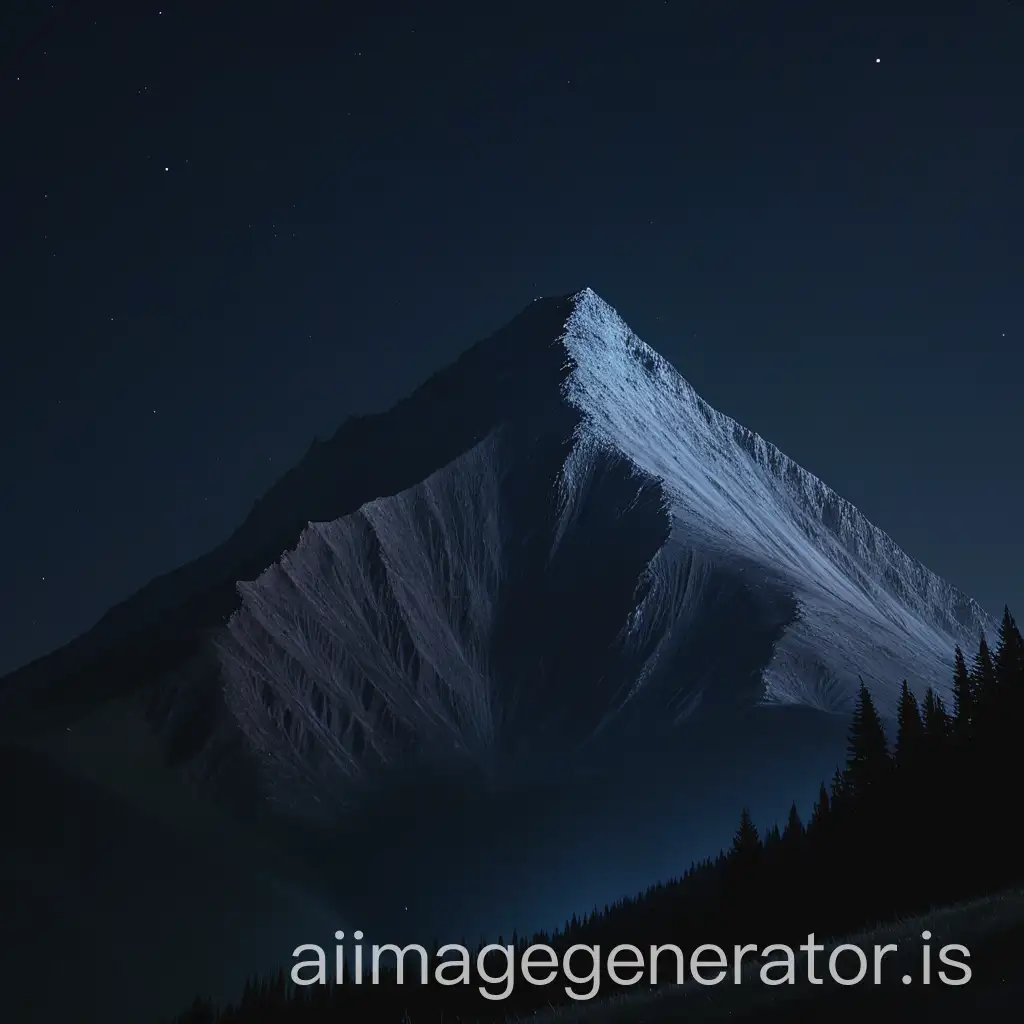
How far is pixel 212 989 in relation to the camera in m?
142

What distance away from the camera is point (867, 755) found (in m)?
72.0

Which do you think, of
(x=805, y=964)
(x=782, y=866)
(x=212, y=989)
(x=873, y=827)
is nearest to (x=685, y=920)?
(x=782, y=866)

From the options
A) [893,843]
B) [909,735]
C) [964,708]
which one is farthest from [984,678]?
[893,843]

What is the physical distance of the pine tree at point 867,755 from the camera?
68.2 meters

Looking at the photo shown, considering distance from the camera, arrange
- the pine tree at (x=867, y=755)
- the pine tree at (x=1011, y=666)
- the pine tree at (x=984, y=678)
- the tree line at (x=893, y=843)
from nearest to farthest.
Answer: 1. the tree line at (x=893, y=843)
2. the pine tree at (x=1011, y=666)
3. the pine tree at (x=984, y=678)
4. the pine tree at (x=867, y=755)

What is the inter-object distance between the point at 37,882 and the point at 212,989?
36353 mm

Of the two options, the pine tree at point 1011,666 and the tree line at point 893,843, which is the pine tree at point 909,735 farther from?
the pine tree at point 1011,666

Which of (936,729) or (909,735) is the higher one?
→ (909,735)

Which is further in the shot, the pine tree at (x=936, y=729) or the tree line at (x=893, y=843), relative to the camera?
the pine tree at (x=936, y=729)

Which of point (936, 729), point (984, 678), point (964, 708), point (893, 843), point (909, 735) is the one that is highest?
point (984, 678)

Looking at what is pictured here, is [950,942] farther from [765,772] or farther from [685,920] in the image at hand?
[765,772]

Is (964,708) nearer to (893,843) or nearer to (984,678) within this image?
(984,678)

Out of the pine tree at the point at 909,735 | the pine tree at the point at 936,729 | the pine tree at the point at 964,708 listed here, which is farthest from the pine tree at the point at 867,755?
the pine tree at the point at 964,708

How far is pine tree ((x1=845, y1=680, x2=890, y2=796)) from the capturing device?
224 ft
